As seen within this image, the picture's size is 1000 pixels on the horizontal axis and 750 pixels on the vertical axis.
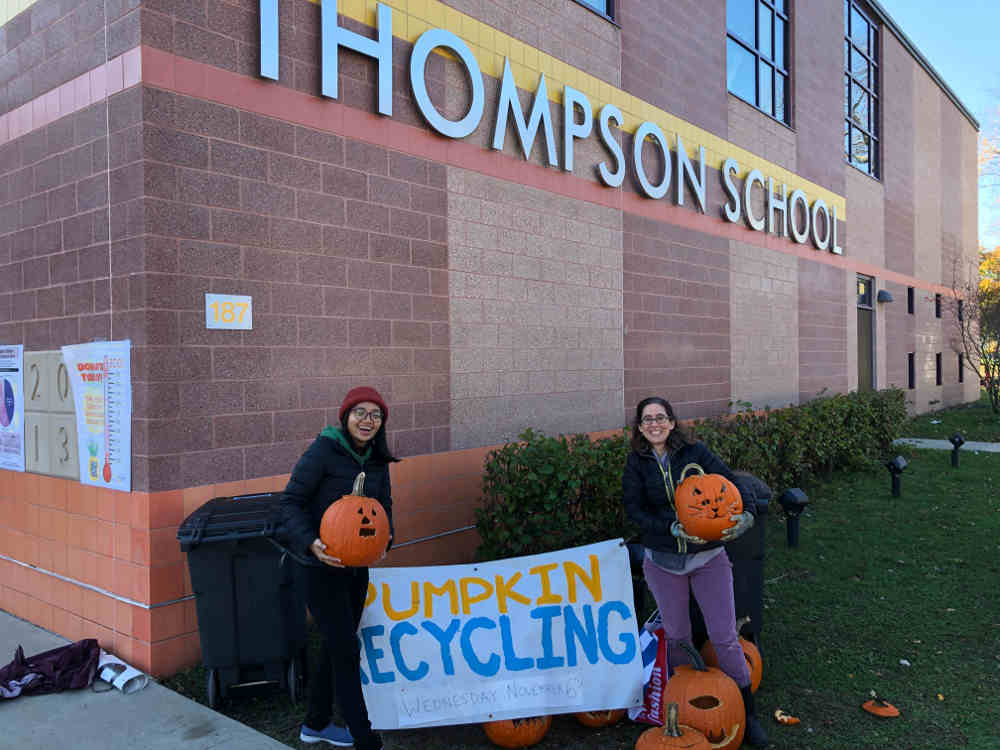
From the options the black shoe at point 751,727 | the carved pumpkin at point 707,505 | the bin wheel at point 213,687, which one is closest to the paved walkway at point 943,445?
the black shoe at point 751,727

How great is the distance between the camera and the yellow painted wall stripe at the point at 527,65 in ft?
19.9

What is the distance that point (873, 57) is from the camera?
1769 cm

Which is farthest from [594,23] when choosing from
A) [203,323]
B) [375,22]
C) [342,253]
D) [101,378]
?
[101,378]

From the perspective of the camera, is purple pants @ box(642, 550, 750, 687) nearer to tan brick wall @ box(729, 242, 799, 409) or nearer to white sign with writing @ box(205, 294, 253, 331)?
white sign with writing @ box(205, 294, 253, 331)

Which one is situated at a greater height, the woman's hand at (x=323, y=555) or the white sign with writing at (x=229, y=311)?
the white sign with writing at (x=229, y=311)

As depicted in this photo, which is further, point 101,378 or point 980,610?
point 980,610

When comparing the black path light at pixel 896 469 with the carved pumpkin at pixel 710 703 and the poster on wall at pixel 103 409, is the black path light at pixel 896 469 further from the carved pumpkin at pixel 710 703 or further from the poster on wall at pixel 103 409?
the poster on wall at pixel 103 409

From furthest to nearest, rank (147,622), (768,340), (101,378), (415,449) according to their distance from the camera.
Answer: (768,340), (415,449), (101,378), (147,622)

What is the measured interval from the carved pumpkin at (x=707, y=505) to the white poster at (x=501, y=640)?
57cm

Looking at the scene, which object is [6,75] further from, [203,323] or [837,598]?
[837,598]

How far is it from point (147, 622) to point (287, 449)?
1.39 meters

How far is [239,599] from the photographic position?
4066 mm

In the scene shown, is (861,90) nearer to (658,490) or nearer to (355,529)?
(658,490)

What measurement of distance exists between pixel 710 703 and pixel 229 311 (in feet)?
12.2
